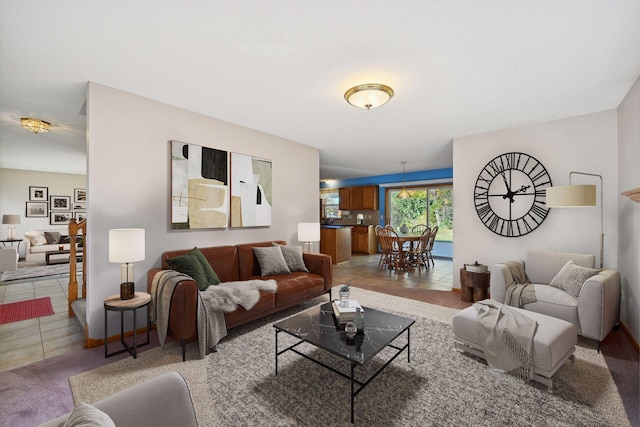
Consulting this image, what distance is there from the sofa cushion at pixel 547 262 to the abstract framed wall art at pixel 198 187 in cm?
399

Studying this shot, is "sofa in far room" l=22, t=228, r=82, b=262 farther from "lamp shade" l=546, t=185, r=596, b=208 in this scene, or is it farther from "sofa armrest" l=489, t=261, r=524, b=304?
"lamp shade" l=546, t=185, r=596, b=208

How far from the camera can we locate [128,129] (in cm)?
290

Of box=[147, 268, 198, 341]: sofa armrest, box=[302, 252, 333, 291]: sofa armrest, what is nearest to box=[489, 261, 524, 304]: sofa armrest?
box=[302, 252, 333, 291]: sofa armrest

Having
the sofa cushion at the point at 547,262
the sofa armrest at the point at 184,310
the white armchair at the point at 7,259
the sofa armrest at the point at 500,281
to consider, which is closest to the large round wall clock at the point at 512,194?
the sofa cushion at the point at 547,262

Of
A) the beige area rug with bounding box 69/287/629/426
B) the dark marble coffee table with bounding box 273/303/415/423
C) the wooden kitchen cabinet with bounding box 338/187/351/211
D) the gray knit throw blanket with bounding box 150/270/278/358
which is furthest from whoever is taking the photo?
the wooden kitchen cabinet with bounding box 338/187/351/211

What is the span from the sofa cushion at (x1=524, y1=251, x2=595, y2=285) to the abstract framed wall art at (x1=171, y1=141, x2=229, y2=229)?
399cm

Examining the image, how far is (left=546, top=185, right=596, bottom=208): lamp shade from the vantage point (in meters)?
2.93

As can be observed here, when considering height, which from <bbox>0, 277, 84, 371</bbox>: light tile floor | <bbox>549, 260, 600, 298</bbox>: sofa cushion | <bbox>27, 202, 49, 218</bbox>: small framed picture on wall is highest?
<bbox>27, 202, 49, 218</bbox>: small framed picture on wall

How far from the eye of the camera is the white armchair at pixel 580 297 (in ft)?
8.19

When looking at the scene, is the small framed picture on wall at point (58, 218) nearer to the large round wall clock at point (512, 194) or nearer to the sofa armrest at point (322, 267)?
the sofa armrest at point (322, 267)

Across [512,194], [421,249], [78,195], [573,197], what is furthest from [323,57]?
[78,195]

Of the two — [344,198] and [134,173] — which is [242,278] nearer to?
[134,173]

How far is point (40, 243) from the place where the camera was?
7.10 meters

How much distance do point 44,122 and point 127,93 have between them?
194cm
